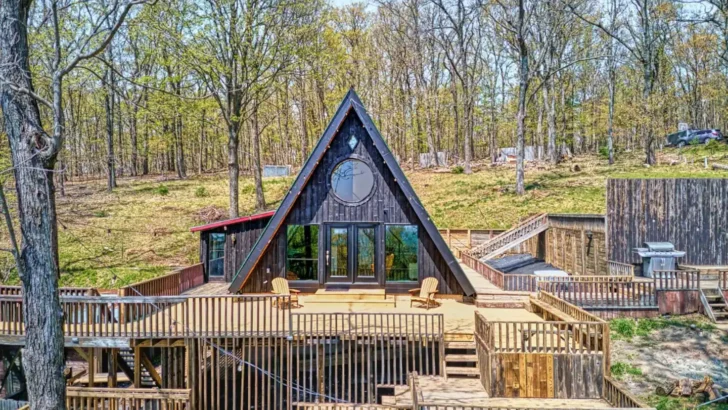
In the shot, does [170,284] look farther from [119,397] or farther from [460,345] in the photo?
[460,345]

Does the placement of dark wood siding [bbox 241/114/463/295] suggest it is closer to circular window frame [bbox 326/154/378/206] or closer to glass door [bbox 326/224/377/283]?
circular window frame [bbox 326/154/378/206]

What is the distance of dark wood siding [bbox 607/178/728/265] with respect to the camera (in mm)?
17812

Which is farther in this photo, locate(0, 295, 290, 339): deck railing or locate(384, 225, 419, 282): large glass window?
locate(384, 225, 419, 282): large glass window

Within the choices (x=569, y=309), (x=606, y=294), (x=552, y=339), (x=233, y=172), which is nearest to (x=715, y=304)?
(x=606, y=294)

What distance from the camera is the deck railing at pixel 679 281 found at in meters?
14.2

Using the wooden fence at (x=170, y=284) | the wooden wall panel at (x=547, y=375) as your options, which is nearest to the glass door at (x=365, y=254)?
the wooden fence at (x=170, y=284)

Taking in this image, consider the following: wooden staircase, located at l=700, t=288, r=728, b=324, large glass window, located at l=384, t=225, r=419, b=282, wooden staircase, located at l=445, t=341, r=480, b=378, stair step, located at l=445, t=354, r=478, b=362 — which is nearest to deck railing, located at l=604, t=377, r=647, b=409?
wooden staircase, located at l=445, t=341, r=480, b=378

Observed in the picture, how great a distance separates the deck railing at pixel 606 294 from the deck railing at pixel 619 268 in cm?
169

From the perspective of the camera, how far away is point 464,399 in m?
Answer: 9.02

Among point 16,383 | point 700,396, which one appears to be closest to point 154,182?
point 16,383

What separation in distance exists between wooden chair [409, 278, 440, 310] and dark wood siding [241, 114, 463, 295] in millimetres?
728

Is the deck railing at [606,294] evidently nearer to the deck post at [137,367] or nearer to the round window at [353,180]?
the round window at [353,180]

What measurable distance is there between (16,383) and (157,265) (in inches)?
→ 285

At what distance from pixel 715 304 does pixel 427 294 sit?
28.0ft
